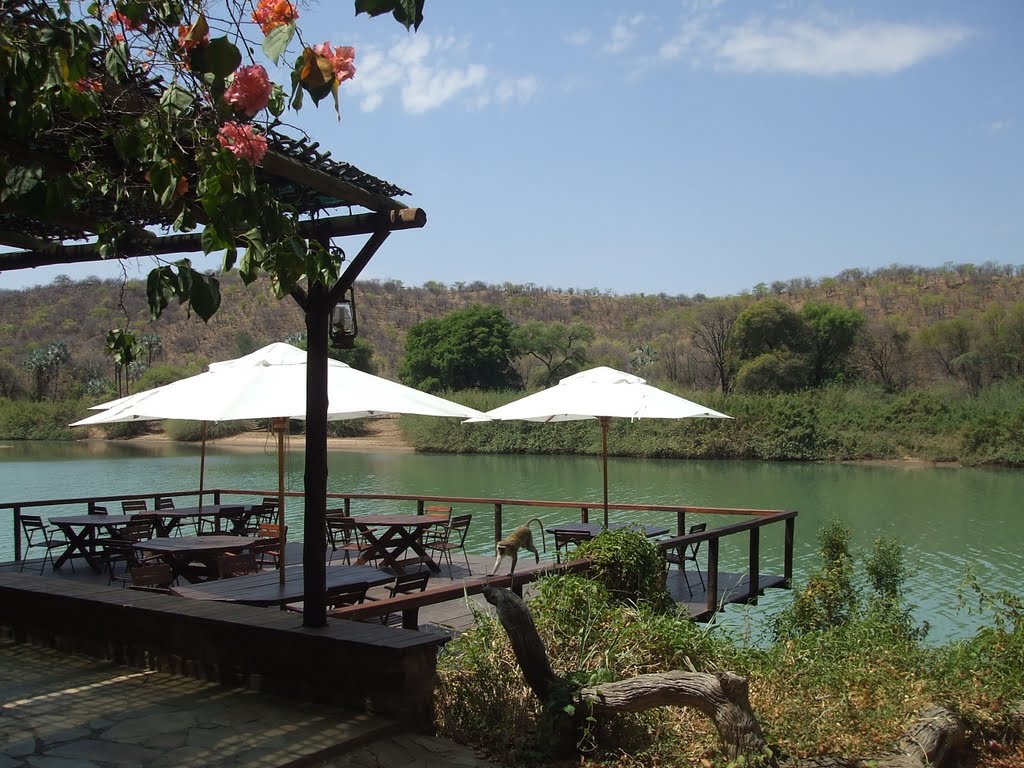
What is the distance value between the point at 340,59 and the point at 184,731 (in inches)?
110

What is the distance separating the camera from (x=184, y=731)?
3838 mm

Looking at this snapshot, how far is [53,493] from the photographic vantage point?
21.2 m

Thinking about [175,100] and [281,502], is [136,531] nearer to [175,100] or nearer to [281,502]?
[281,502]

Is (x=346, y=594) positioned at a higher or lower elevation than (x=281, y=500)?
lower

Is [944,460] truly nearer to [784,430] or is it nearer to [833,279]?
[784,430]

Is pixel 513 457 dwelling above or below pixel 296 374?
below

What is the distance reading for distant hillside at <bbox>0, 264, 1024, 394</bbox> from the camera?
2500 inches

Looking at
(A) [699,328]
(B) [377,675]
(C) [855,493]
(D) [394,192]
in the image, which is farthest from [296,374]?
(A) [699,328]

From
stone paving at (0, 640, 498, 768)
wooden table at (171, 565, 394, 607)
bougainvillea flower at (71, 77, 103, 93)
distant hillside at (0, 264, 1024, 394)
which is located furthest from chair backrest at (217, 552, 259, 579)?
distant hillside at (0, 264, 1024, 394)

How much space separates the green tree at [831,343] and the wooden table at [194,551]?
4244cm

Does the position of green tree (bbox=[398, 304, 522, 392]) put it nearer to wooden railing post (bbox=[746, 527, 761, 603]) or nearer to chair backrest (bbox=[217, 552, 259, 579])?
→ wooden railing post (bbox=[746, 527, 761, 603])

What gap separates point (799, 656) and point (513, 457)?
30758mm

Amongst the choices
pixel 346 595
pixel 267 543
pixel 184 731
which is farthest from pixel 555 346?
pixel 184 731

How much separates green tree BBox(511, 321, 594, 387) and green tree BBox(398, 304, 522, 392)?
1.39 m
